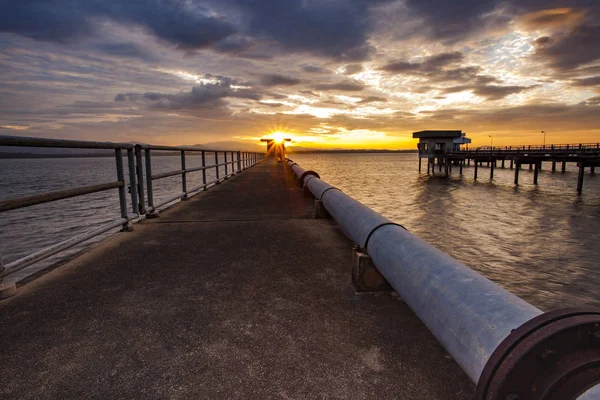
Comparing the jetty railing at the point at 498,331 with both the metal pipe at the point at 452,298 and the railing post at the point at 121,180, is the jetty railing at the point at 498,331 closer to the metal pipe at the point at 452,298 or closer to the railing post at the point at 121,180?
the metal pipe at the point at 452,298

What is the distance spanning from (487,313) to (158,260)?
330 centimetres

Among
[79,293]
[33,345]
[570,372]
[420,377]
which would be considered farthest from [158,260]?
[570,372]

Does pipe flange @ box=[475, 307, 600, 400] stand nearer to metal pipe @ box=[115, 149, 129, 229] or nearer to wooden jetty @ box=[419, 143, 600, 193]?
metal pipe @ box=[115, 149, 129, 229]

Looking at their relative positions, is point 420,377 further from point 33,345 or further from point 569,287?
point 569,287

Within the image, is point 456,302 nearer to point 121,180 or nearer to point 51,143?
point 51,143

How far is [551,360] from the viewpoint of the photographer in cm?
116

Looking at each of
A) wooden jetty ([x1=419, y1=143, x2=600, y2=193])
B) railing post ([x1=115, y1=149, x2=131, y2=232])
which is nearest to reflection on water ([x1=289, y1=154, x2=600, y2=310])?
wooden jetty ([x1=419, y1=143, x2=600, y2=193])

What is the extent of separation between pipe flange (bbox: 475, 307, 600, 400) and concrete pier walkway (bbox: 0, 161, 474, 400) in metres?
0.64

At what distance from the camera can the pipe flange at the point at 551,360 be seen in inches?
44.1

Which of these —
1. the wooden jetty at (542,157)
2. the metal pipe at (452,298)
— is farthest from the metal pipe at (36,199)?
the wooden jetty at (542,157)

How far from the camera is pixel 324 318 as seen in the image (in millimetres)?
2428

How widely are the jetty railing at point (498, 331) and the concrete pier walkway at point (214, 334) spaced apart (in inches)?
Result: 14.9

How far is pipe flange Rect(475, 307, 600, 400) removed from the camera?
1.12 metres

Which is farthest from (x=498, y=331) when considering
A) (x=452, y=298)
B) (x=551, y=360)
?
(x=452, y=298)
